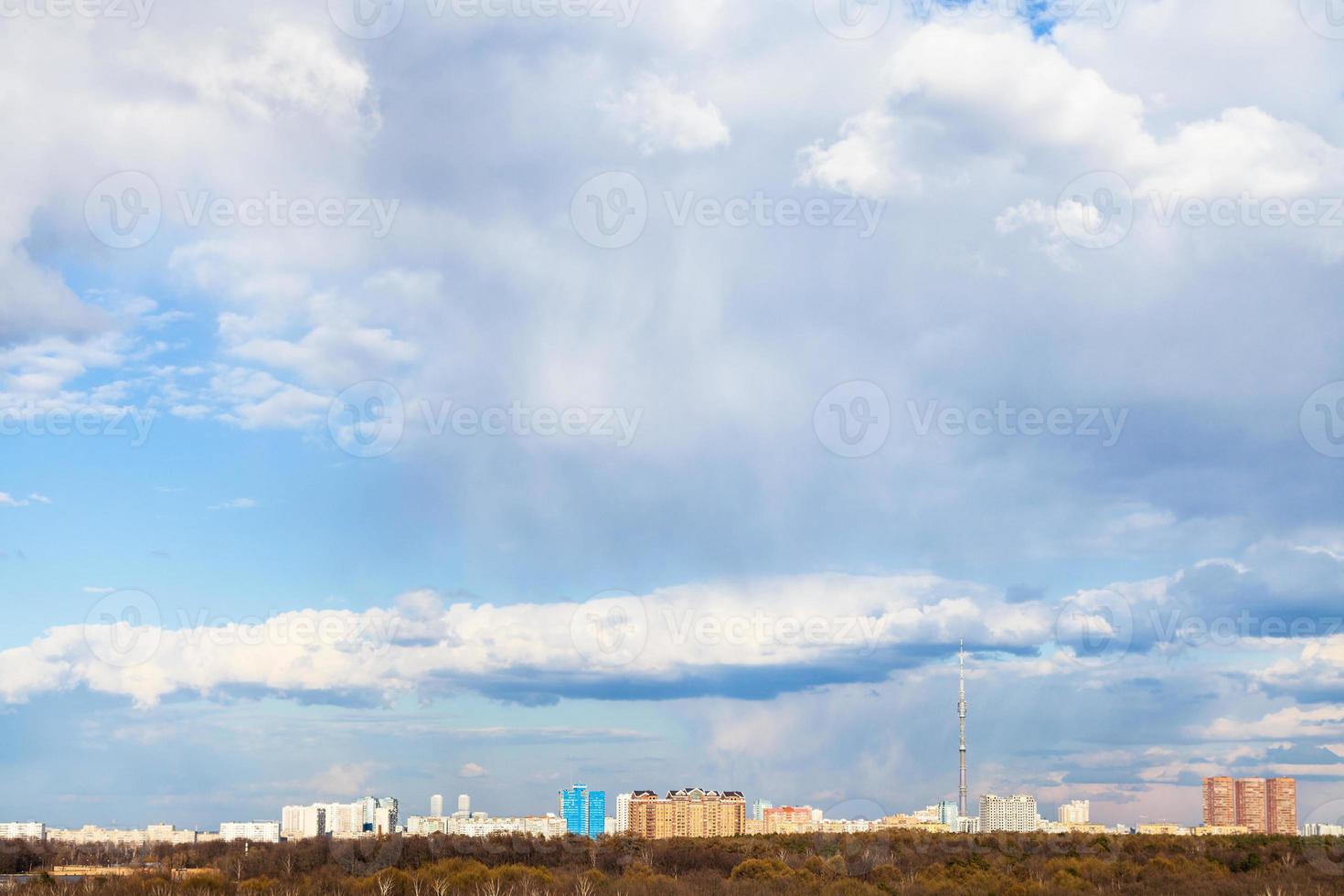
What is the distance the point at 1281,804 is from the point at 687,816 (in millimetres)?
70487

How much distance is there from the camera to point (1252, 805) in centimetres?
13150

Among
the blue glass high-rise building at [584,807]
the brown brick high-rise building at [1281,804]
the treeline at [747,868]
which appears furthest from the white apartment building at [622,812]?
the brown brick high-rise building at [1281,804]

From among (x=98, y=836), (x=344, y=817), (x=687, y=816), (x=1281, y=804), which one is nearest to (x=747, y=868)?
(x=687, y=816)

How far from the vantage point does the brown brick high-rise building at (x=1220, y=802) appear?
133250 millimetres

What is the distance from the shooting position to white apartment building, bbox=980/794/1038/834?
152750mm

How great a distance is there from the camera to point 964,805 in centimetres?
18388

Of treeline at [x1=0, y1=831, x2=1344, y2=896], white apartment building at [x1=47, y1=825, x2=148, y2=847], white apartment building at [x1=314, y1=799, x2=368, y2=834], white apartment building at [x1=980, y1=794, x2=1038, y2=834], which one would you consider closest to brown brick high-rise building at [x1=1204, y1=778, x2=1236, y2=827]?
white apartment building at [x1=980, y1=794, x2=1038, y2=834]

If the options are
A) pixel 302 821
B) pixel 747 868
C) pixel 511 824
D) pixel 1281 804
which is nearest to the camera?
pixel 747 868

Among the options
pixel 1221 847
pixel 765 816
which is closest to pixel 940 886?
pixel 1221 847

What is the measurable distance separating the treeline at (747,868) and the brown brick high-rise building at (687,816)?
129 feet

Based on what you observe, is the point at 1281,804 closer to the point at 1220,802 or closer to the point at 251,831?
the point at 1220,802

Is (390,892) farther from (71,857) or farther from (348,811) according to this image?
(348,811)

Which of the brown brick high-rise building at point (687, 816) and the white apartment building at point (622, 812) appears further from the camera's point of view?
the white apartment building at point (622, 812)

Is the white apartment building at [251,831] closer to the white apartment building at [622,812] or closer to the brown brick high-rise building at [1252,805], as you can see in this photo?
the white apartment building at [622,812]
